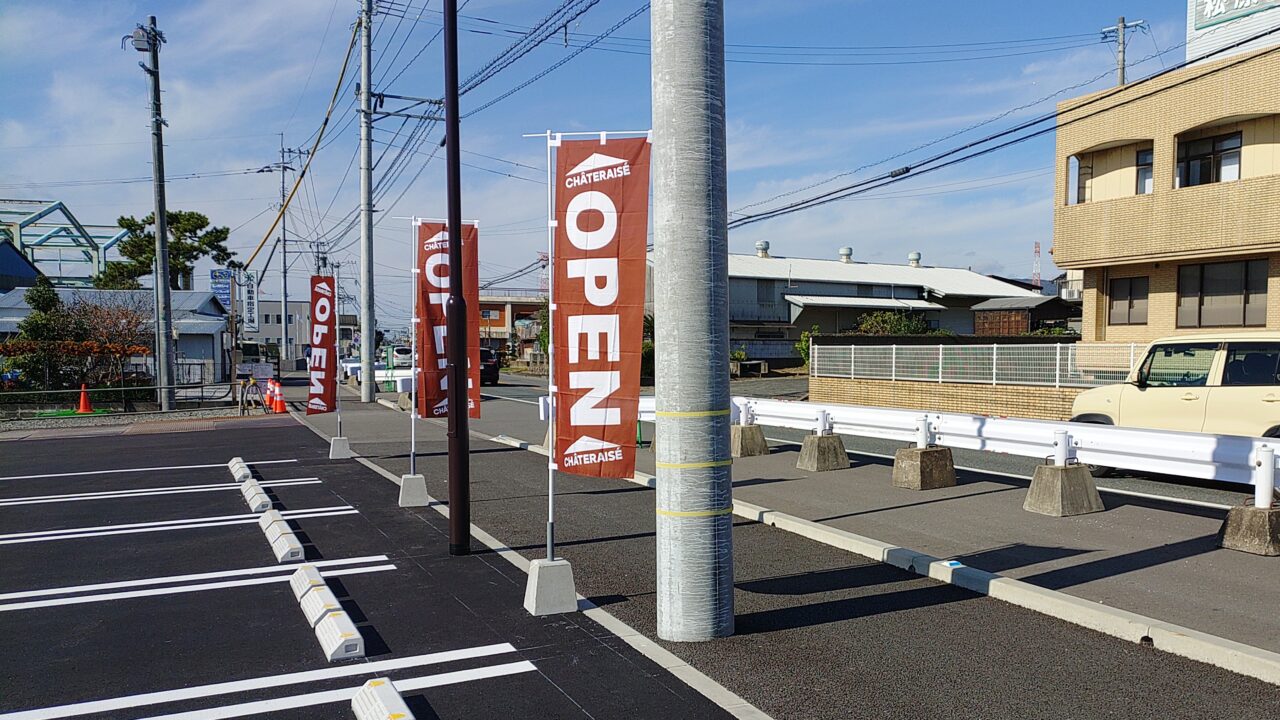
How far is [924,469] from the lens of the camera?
1048cm

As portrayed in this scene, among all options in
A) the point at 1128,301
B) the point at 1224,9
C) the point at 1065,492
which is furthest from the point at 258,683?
the point at 1224,9

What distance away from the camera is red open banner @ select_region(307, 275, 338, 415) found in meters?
15.5

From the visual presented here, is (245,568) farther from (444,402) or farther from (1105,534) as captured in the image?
(1105,534)

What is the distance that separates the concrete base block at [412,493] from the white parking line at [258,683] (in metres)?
5.16

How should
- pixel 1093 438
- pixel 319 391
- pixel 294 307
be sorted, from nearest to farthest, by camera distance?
pixel 1093 438
pixel 319 391
pixel 294 307

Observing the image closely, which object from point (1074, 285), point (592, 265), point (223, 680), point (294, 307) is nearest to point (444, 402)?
point (592, 265)

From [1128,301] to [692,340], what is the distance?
2075cm

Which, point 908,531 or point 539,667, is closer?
point 539,667

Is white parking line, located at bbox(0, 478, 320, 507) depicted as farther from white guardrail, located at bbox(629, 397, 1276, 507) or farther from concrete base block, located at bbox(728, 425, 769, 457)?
white guardrail, located at bbox(629, 397, 1276, 507)

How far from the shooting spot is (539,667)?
16.9 ft

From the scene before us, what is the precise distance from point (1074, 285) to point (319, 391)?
133 ft

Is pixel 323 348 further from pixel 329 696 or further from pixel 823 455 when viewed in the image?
pixel 329 696

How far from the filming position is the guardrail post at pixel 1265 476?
7.07 meters

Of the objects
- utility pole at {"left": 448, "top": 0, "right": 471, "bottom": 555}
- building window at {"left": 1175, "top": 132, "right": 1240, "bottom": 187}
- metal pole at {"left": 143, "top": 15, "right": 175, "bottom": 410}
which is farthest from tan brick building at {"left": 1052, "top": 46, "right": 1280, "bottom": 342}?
metal pole at {"left": 143, "top": 15, "right": 175, "bottom": 410}
